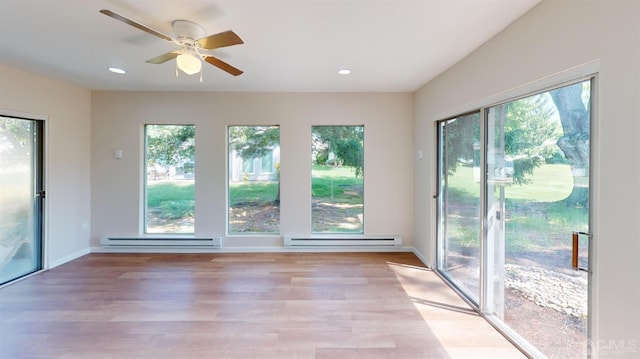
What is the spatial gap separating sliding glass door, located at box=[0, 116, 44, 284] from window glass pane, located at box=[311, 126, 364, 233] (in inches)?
148

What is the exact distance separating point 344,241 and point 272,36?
312 centimetres

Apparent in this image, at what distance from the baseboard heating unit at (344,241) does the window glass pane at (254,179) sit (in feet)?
1.23

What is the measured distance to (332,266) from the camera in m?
3.77

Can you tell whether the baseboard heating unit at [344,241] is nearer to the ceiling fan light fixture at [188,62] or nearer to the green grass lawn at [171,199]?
the green grass lawn at [171,199]

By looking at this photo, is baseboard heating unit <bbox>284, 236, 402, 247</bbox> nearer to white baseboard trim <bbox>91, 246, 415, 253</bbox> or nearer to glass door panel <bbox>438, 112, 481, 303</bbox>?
white baseboard trim <bbox>91, 246, 415, 253</bbox>

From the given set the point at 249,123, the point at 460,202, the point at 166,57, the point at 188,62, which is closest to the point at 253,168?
the point at 249,123

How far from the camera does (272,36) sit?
242 cm

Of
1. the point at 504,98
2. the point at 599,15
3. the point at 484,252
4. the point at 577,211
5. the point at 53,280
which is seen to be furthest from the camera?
the point at 53,280

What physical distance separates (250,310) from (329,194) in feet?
7.60

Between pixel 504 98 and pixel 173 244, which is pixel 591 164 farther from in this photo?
pixel 173 244

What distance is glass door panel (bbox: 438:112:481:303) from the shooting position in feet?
9.25

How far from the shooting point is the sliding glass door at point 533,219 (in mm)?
1727

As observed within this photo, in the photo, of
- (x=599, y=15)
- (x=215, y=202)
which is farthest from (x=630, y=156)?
(x=215, y=202)

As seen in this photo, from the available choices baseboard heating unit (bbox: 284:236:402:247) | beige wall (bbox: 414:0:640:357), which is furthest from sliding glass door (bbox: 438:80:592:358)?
baseboard heating unit (bbox: 284:236:402:247)
